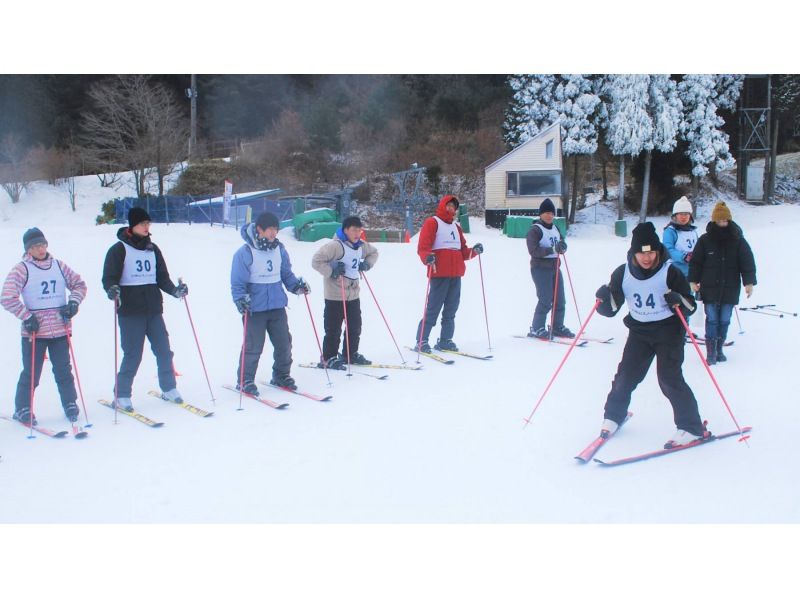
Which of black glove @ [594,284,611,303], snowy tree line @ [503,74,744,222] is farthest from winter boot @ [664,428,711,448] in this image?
snowy tree line @ [503,74,744,222]

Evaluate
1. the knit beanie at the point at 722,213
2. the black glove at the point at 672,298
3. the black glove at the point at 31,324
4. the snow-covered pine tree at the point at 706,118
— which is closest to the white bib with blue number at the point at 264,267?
the black glove at the point at 31,324

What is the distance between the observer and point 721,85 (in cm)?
2034

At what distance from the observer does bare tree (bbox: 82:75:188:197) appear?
15.1 m

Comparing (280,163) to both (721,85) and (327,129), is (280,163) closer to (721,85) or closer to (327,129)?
(327,129)

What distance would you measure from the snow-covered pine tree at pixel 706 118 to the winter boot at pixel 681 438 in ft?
59.7

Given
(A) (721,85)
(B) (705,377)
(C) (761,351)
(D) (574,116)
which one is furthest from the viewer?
(D) (574,116)

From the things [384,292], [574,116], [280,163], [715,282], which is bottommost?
[384,292]

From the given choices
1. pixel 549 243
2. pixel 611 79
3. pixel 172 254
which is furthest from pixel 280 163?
pixel 549 243

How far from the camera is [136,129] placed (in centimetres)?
1841

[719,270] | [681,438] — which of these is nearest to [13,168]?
[719,270]

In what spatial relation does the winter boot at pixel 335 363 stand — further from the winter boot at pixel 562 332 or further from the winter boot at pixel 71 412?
the winter boot at pixel 562 332

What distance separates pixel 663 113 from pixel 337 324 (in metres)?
18.0

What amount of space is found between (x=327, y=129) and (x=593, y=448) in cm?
1955

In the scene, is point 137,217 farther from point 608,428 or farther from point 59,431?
point 608,428
